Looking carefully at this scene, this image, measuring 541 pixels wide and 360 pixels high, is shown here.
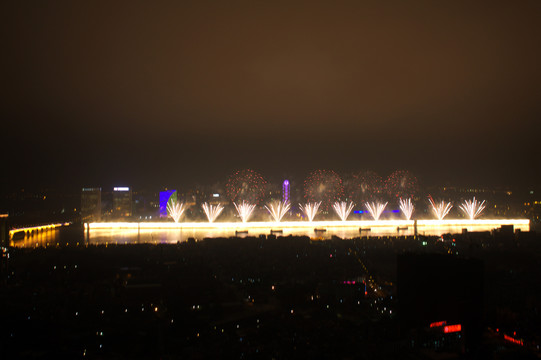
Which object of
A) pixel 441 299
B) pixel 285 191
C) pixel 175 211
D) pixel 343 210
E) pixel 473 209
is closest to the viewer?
pixel 441 299

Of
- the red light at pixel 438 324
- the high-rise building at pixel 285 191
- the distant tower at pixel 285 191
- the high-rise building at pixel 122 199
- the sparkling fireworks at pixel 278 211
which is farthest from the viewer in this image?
the distant tower at pixel 285 191

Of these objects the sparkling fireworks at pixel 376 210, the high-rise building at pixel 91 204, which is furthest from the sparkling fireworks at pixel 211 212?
the sparkling fireworks at pixel 376 210

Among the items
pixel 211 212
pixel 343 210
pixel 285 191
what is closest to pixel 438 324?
pixel 343 210

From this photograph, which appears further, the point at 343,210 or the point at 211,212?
the point at 211,212

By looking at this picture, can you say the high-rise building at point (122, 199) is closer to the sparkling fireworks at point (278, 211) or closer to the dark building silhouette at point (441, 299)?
the sparkling fireworks at point (278, 211)

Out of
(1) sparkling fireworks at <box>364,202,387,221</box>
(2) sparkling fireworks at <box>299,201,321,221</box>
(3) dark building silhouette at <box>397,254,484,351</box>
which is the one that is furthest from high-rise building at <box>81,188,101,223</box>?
(3) dark building silhouette at <box>397,254,484,351</box>

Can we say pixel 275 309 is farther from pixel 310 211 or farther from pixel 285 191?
pixel 285 191

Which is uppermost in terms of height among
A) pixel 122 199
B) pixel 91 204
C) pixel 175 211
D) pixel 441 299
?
pixel 122 199
